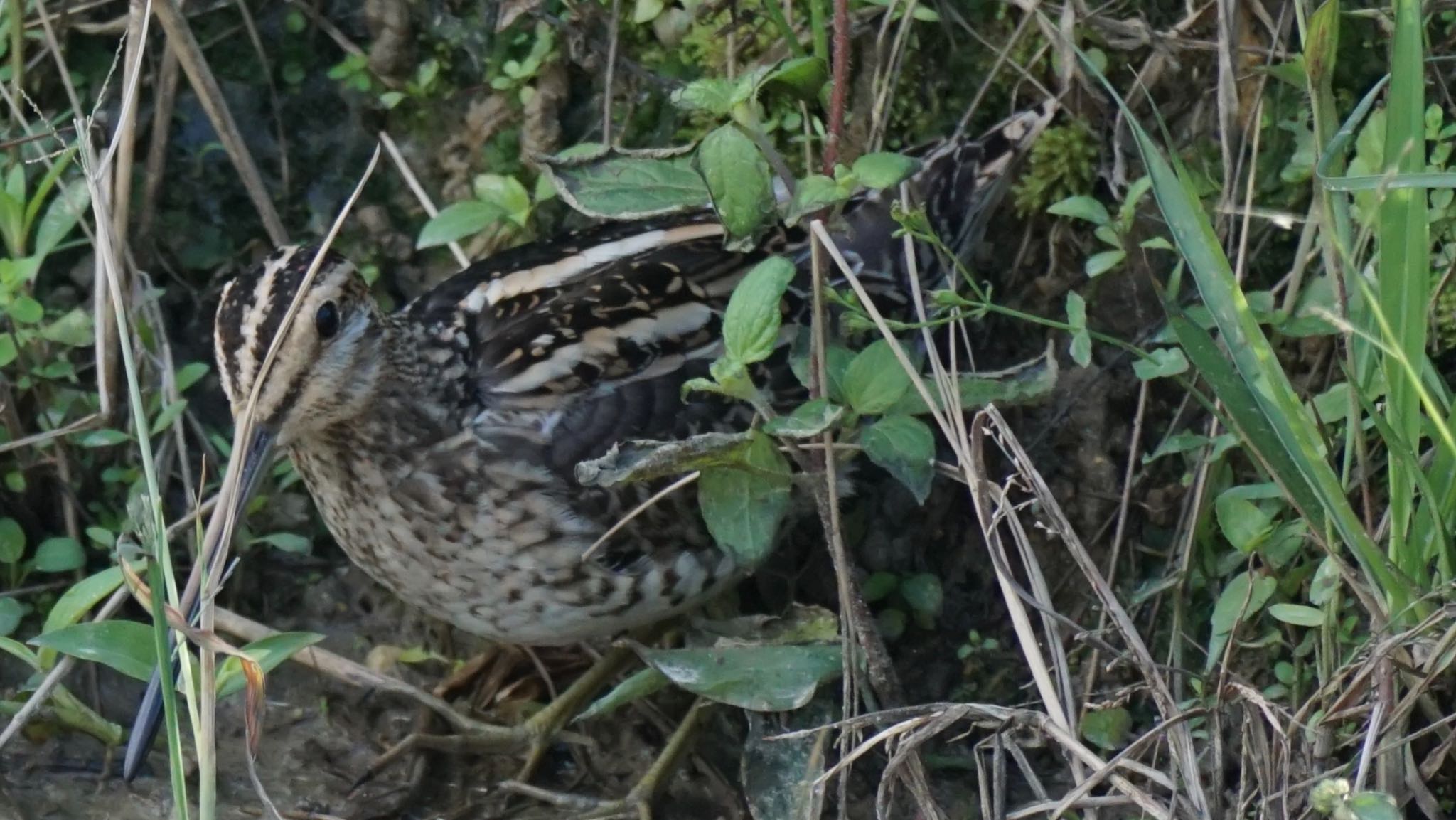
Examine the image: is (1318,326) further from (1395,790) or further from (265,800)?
(265,800)

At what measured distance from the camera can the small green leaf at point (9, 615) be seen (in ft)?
8.29

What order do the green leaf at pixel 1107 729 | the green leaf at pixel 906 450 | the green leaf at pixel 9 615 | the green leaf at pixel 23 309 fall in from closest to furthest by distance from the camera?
the green leaf at pixel 906 450 → the green leaf at pixel 1107 729 → the green leaf at pixel 9 615 → the green leaf at pixel 23 309

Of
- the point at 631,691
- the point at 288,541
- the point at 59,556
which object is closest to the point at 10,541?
the point at 59,556

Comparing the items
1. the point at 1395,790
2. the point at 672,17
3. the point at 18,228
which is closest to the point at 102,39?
the point at 18,228

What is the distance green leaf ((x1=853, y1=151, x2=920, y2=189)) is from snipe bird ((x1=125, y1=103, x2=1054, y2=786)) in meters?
0.38

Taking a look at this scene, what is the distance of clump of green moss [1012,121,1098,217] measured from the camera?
265 cm

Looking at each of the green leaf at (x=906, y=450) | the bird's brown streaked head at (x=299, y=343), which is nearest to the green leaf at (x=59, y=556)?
the bird's brown streaked head at (x=299, y=343)

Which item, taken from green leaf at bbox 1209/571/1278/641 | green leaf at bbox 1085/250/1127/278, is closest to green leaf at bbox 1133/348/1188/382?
green leaf at bbox 1085/250/1127/278

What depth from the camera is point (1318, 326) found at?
2.17m

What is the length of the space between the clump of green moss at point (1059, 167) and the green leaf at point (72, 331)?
1530 mm

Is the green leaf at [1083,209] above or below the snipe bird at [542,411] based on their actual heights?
above

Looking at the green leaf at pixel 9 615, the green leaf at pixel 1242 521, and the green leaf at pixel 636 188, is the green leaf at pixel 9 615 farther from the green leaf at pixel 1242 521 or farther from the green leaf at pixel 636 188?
the green leaf at pixel 1242 521

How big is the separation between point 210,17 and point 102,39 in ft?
0.65

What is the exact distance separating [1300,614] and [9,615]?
184cm
